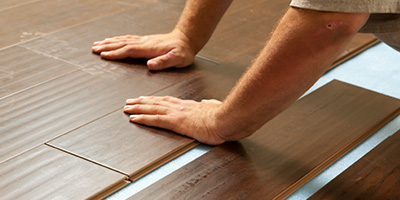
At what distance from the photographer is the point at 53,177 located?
6.08 ft

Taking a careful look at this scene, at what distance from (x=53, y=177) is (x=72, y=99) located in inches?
22.5

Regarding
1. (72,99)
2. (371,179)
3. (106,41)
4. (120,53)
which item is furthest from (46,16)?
(371,179)

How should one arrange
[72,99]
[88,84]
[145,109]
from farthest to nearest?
[88,84] → [72,99] → [145,109]

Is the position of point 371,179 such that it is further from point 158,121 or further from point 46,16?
point 46,16

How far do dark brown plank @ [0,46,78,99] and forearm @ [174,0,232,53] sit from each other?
0.54 m

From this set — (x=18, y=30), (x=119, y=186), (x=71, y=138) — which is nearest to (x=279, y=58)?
(x=119, y=186)

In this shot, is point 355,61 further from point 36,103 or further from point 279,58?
point 36,103

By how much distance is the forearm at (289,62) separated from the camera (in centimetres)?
160

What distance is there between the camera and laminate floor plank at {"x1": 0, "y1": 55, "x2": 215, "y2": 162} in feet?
6.91

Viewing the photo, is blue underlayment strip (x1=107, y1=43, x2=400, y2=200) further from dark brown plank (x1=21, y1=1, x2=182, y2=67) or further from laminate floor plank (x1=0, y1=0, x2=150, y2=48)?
laminate floor plank (x1=0, y1=0, x2=150, y2=48)

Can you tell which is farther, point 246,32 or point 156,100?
point 246,32

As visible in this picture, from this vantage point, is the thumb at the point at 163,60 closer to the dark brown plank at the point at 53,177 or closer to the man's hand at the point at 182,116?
the man's hand at the point at 182,116

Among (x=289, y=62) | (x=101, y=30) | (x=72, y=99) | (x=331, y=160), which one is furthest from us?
(x=101, y=30)

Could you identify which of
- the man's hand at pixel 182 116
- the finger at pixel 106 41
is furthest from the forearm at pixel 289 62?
the finger at pixel 106 41
